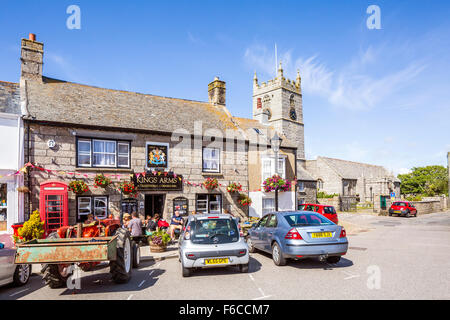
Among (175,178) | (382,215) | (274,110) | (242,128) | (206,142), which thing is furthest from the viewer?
(274,110)

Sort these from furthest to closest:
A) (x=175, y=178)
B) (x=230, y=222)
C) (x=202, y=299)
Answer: (x=175, y=178)
(x=230, y=222)
(x=202, y=299)

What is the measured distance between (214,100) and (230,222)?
1500cm

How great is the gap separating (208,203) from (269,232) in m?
8.38

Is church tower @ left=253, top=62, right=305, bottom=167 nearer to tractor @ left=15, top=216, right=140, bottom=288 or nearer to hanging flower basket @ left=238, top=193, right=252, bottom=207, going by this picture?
hanging flower basket @ left=238, top=193, right=252, bottom=207

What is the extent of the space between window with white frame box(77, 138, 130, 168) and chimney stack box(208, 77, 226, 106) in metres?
8.46

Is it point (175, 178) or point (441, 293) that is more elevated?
point (175, 178)

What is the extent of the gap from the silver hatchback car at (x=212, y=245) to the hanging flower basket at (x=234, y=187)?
30.5 feet

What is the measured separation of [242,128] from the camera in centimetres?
2092

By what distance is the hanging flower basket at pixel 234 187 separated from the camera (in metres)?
17.7

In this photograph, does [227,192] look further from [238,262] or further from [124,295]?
[124,295]

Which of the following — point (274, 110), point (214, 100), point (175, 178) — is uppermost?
point (274, 110)

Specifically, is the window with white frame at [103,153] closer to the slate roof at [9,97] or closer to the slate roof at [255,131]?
the slate roof at [9,97]

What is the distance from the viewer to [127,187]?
14609 millimetres
